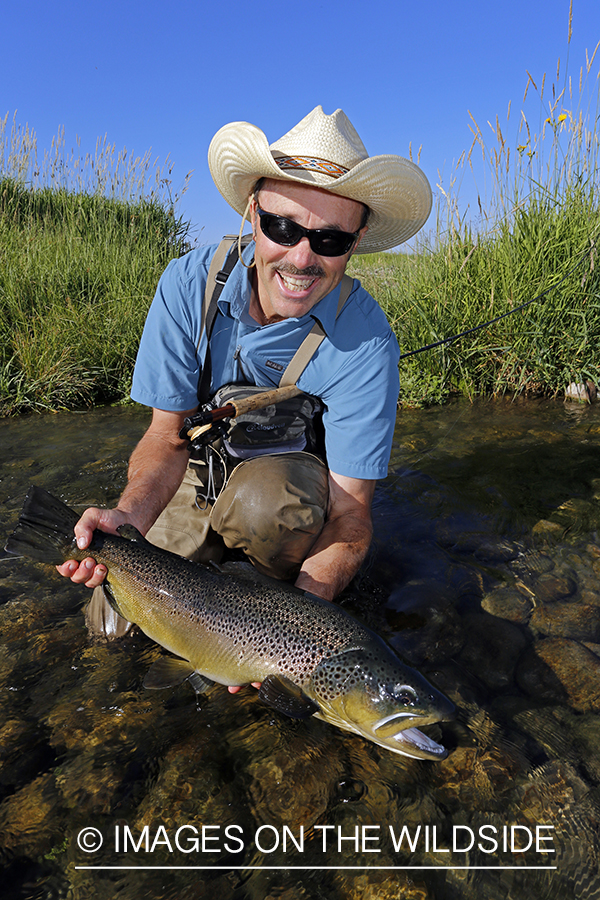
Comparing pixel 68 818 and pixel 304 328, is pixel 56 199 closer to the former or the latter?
pixel 304 328

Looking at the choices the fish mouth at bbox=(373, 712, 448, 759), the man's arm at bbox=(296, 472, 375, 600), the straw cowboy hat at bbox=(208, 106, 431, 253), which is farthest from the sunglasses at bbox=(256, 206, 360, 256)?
the fish mouth at bbox=(373, 712, 448, 759)

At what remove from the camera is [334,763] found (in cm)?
244

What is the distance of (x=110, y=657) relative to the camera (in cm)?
311

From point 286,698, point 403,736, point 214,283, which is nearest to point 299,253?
point 214,283

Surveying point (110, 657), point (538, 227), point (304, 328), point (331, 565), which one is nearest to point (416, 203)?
point (304, 328)

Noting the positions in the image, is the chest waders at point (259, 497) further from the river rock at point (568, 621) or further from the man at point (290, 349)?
the river rock at point (568, 621)

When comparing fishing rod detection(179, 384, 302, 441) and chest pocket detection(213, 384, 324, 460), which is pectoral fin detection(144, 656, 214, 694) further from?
chest pocket detection(213, 384, 324, 460)

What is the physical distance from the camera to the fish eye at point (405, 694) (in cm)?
212

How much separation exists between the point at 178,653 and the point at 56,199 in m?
10.2

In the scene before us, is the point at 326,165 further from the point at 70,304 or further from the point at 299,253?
the point at 70,304

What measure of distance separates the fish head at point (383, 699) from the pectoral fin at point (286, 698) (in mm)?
61

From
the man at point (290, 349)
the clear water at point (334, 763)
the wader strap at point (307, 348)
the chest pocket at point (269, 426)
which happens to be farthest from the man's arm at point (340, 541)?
the wader strap at point (307, 348)

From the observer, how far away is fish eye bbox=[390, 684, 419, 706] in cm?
212

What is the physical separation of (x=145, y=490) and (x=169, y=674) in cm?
96
